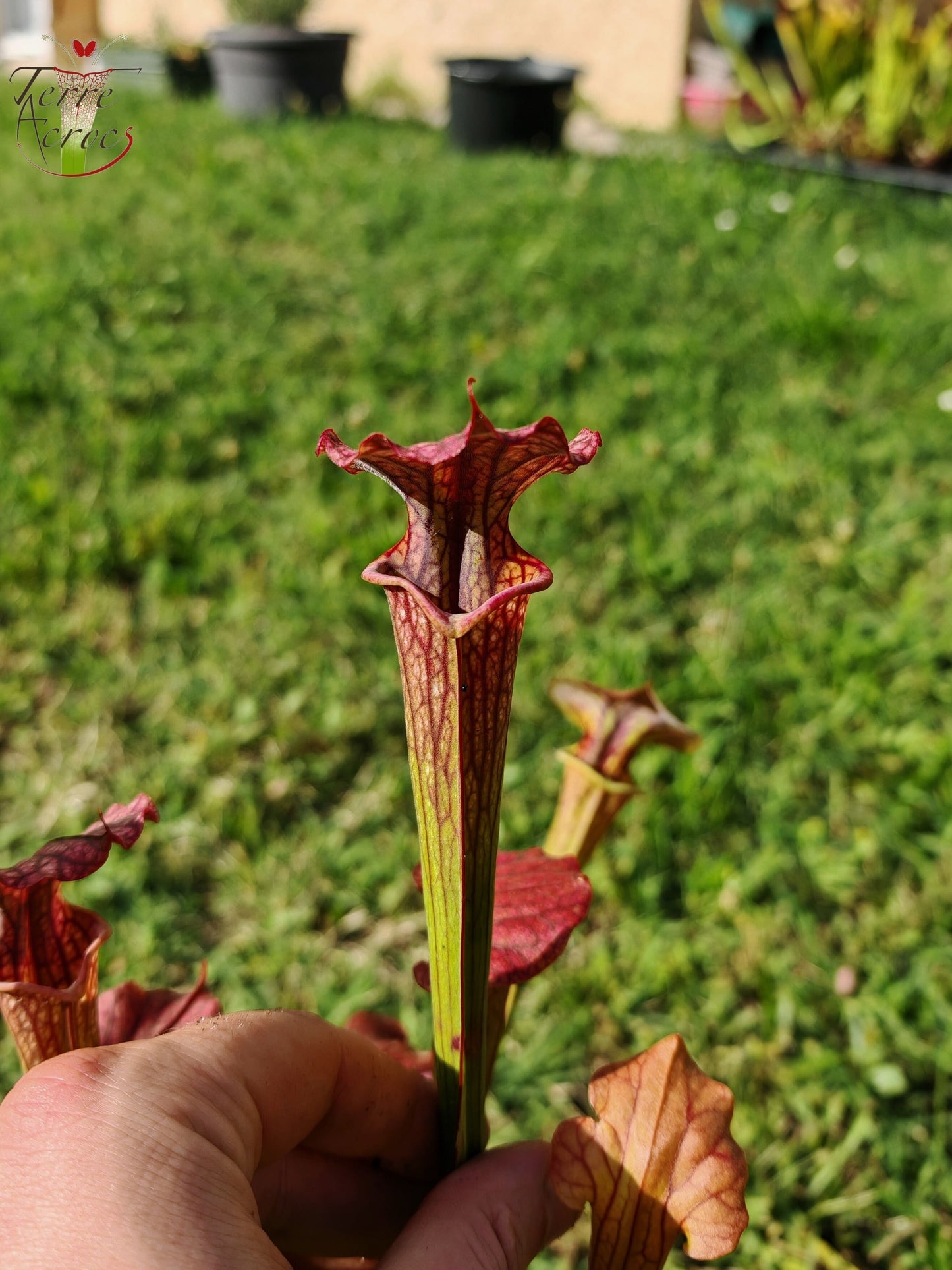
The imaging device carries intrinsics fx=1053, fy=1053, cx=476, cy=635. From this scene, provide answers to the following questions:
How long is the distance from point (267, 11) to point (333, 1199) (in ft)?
20.7

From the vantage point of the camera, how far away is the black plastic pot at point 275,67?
5.12 metres

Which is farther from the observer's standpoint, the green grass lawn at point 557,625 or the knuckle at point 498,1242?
the green grass lawn at point 557,625

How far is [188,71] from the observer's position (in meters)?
5.91

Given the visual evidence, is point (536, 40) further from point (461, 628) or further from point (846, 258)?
point (461, 628)

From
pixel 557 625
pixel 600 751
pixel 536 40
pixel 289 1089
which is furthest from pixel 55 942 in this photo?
pixel 536 40

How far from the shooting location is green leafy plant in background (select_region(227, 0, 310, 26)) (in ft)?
18.7

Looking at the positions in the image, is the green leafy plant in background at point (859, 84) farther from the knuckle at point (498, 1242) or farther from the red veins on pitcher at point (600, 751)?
the knuckle at point (498, 1242)

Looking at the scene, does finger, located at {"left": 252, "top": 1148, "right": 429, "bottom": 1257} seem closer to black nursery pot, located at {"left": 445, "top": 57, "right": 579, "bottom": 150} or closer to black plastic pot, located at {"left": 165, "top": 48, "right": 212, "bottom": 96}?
black nursery pot, located at {"left": 445, "top": 57, "right": 579, "bottom": 150}

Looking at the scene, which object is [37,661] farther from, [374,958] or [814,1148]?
[814,1148]

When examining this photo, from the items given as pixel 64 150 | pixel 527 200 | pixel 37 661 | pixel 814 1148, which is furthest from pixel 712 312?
pixel 64 150

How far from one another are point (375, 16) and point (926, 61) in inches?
132

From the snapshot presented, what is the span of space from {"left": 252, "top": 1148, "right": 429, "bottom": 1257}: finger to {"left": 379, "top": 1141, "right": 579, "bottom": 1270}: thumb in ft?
0.36

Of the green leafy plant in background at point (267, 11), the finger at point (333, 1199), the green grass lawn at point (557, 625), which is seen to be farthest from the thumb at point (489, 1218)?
the green leafy plant in background at point (267, 11)

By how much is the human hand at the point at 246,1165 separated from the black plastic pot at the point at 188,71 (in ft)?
20.6
